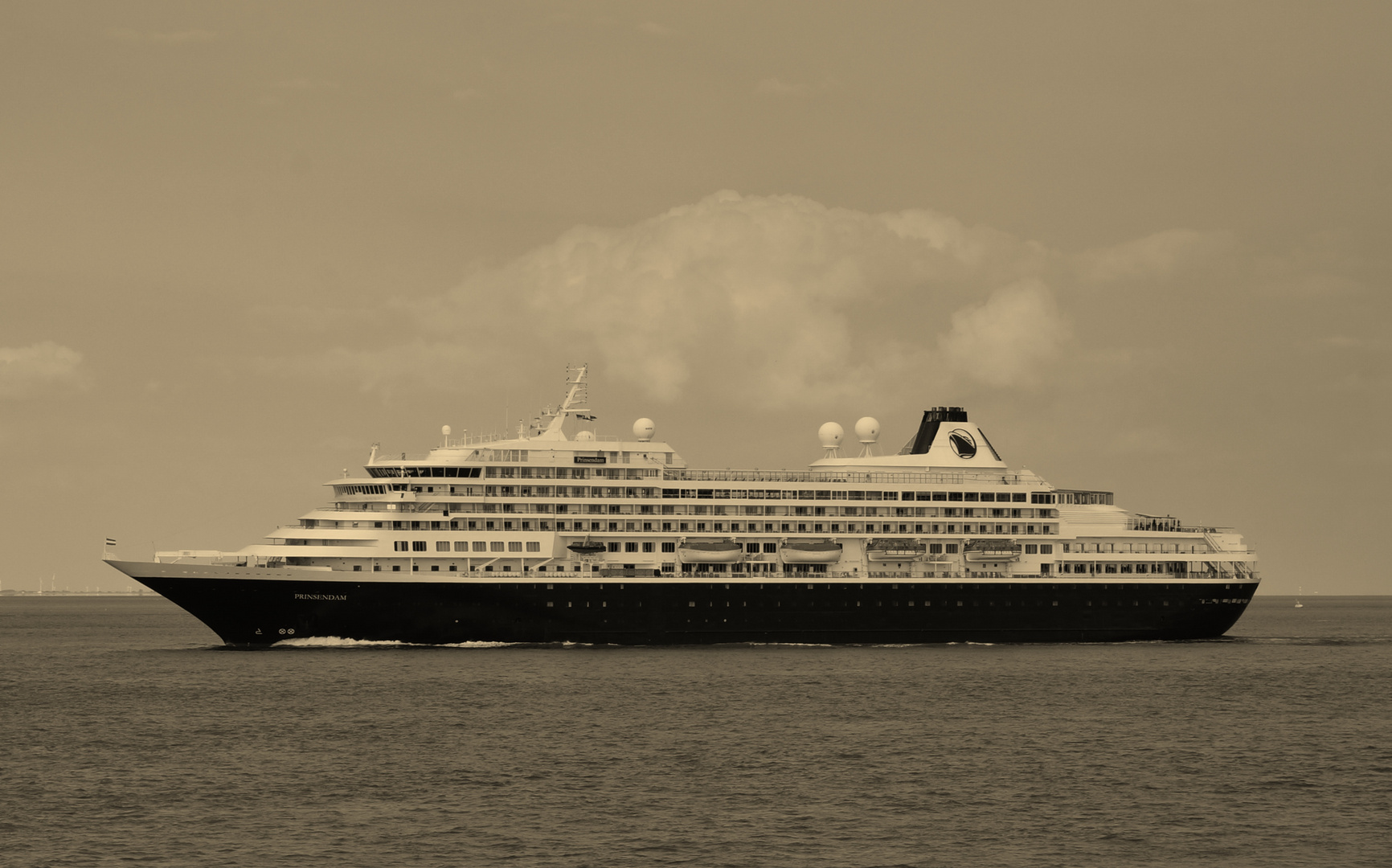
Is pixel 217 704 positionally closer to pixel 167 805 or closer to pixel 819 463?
pixel 167 805

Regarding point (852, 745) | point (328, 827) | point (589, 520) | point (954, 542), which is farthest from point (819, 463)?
point (328, 827)

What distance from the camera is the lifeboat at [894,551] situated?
78.8m

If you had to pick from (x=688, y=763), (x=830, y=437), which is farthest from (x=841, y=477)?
(x=688, y=763)

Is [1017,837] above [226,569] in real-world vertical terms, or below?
below

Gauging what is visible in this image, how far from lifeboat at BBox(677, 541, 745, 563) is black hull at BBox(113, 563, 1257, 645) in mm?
1377

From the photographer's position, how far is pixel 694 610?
247 ft

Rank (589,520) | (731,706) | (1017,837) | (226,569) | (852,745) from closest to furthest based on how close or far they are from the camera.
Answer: (1017,837) < (852,745) < (731,706) < (226,569) < (589,520)

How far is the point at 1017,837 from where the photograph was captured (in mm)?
34656

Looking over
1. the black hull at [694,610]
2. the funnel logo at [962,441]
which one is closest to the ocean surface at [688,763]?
the black hull at [694,610]

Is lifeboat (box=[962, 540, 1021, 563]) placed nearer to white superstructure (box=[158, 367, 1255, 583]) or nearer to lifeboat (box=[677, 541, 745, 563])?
white superstructure (box=[158, 367, 1255, 583])

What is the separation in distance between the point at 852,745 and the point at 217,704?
23837 millimetres

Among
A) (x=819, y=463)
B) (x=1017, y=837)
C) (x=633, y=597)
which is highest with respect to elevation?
(x=819, y=463)

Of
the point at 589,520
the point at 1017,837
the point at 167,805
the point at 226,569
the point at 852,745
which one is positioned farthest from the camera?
the point at 589,520

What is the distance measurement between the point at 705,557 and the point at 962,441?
56.2 ft
